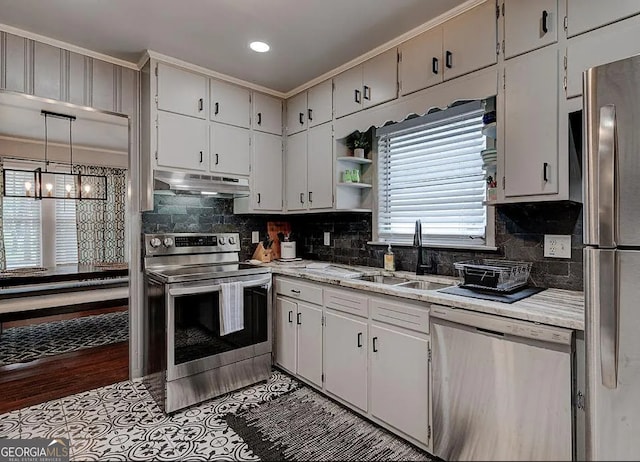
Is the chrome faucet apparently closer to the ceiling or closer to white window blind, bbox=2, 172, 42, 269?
the ceiling

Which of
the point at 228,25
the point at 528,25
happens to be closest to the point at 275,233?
the point at 228,25

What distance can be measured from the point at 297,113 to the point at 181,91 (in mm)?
1053

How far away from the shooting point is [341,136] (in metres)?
2.89

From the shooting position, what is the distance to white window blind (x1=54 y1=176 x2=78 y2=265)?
319cm

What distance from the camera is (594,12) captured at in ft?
5.12

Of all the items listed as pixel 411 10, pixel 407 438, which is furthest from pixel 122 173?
pixel 407 438

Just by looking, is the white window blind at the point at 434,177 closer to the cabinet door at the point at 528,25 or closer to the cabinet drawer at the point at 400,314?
the cabinet door at the point at 528,25

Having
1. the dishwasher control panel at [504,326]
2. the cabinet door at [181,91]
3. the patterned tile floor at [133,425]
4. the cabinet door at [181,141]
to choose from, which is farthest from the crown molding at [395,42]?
the patterned tile floor at [133,425]

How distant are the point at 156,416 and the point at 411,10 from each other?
302 cm

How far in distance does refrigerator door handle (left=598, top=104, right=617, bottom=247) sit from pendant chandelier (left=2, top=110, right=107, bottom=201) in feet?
11.0

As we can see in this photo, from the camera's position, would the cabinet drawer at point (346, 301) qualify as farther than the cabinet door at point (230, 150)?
No

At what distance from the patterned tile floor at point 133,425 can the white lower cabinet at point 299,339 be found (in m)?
0.20

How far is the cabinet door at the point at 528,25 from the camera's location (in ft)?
5.57

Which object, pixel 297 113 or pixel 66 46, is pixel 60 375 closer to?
pixel 66 46
